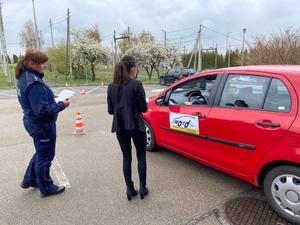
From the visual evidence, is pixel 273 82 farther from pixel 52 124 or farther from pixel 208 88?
pixel 52 124

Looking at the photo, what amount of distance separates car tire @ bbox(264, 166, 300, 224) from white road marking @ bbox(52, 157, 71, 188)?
Result: 2519 mm

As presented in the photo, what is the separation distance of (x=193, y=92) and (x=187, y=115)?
620 mm

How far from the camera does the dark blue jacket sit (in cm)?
272

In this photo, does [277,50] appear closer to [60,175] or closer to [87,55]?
[60,175]

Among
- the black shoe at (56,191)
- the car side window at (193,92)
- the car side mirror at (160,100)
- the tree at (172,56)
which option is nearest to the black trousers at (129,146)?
the black shoe at (56,191)

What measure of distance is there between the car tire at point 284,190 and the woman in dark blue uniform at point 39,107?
2.45m

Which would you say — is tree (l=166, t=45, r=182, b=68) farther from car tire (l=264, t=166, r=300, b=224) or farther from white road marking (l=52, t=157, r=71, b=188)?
car tire (l=264, t=166, r=300, b=224)

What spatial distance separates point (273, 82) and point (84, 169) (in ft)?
9.63

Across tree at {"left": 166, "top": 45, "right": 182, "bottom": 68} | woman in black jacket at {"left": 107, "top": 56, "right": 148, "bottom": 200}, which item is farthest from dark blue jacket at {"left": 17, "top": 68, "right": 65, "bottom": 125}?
tree at {"left": 166, "top": 45, "right": 182, "bottom": 68}

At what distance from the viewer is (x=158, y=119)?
13.7 feet

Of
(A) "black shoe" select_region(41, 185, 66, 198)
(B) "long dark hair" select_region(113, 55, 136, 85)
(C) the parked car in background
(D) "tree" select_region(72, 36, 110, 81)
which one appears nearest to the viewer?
(B) "long dark hair" select_region(113, 55, 136, 85)

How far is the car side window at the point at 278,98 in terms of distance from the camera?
2.54m

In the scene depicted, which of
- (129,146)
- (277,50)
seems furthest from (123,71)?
(277,50)

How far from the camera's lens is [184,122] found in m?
3.62
